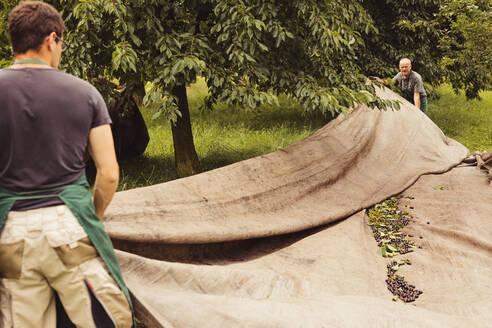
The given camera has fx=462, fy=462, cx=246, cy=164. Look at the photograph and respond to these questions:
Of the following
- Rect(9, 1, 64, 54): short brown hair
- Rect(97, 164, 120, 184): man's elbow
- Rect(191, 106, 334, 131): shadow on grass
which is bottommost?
Rect(191, 106, 334, 131): shadow on grass

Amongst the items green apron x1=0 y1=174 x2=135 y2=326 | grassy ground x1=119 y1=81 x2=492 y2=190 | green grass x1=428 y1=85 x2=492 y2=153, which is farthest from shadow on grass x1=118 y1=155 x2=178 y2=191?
green grass x1=428 y1=85 x2=492 y2=153

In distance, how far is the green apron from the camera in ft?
6.10

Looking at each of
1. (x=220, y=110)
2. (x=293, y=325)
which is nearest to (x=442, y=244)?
(x=293, y=325)

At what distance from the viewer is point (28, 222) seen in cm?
184

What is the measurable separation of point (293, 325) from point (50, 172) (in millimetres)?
A: 1505

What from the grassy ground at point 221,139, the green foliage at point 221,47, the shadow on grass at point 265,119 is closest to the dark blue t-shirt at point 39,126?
the green foliage at point 221,47

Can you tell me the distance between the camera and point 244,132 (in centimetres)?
912

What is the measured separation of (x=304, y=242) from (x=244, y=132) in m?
5.14

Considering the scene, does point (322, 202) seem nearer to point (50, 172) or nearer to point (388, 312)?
point (388, 312)

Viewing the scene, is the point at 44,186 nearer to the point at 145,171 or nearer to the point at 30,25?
the point at 30,25

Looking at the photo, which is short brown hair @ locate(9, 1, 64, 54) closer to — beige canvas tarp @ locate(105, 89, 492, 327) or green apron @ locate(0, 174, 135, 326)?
green apron @ locate(0, 174, 135, 326)

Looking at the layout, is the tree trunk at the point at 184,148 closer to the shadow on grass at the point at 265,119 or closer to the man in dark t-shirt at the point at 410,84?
the shadow on grass at the point at 265,119

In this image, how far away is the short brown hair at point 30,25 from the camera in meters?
1.83

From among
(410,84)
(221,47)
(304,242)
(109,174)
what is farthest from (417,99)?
(109,174)
